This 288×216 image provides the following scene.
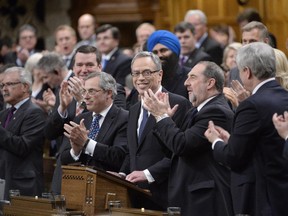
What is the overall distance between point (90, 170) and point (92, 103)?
1015 millimetres

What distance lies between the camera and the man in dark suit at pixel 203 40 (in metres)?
10.3

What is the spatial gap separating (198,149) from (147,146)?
600mm

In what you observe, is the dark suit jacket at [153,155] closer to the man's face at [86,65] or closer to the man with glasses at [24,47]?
the man's face at [86,65]

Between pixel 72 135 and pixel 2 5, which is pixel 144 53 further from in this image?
pixel 2 5

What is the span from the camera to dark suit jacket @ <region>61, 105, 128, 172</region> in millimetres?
6914

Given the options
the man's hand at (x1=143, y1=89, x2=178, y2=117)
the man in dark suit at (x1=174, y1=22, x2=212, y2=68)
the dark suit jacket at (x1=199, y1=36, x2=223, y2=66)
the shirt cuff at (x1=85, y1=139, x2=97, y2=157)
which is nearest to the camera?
the man's hand at (x1=143, y1=89, x2=178, y2=117)

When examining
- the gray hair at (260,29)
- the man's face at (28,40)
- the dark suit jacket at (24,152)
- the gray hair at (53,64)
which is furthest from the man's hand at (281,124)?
the man's face at (28,40)

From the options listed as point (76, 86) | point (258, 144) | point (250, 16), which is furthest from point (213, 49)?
point (258, 144)

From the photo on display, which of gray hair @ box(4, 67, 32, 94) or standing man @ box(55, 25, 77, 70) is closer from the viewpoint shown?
gray hair @ box(4, 67, 32, 94)

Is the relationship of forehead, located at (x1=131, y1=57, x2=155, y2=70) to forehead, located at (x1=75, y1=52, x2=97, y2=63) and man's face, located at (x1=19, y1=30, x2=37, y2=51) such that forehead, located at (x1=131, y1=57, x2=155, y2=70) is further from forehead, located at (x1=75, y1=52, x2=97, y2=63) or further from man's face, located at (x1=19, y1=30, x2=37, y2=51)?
man's face, located at (x1=19, y1=30, x2=37, y2=51)

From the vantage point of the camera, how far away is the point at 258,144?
221 inches

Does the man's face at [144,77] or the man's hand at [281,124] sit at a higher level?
the man's face at [144,77]

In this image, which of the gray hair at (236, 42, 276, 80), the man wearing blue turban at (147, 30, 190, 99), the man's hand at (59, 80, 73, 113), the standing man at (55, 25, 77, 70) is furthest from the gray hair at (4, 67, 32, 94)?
the gray hair at (236, 42, 276, 80)

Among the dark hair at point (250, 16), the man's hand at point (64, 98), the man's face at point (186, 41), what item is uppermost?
the dark hair at point (250, 16)
